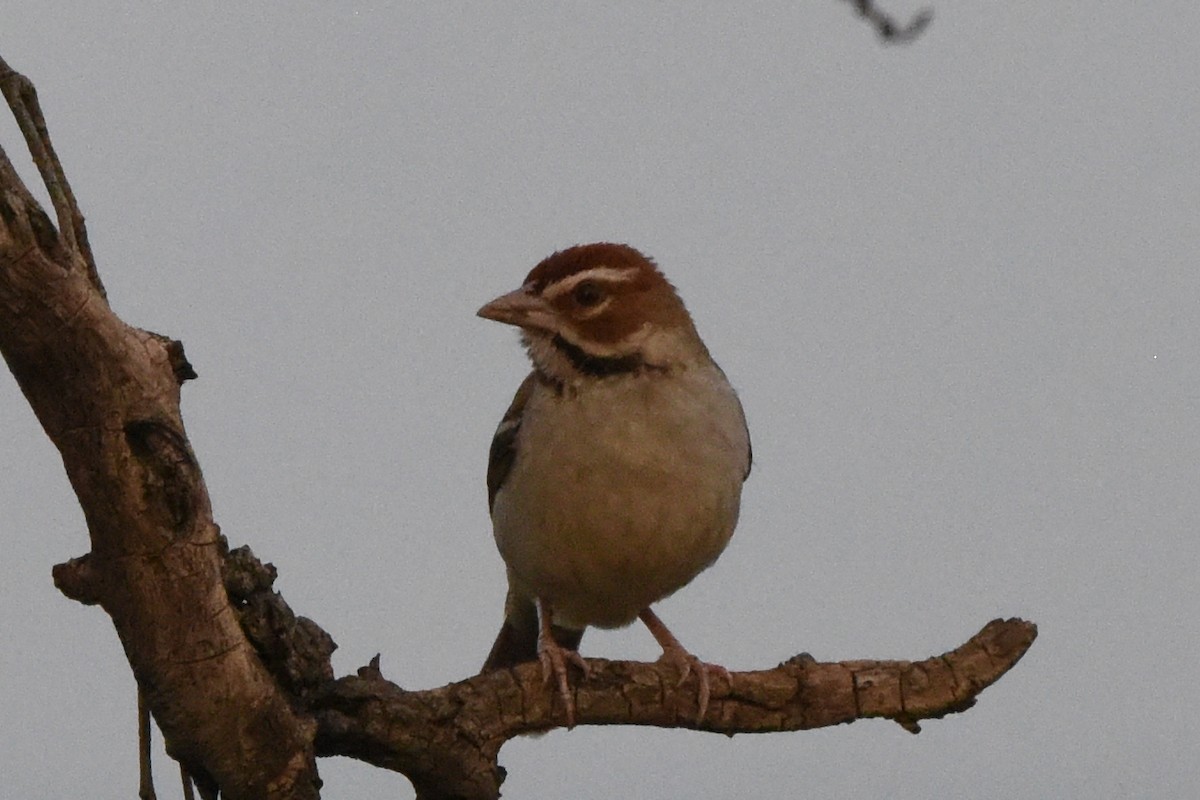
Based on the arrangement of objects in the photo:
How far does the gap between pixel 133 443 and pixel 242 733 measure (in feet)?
3.61

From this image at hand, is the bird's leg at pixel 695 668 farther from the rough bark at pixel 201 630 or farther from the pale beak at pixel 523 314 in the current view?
the pale beak at pixel 523 314

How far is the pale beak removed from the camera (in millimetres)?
7207

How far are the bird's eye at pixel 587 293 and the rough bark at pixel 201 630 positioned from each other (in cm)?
169

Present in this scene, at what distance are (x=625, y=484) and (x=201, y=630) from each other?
2197 mm

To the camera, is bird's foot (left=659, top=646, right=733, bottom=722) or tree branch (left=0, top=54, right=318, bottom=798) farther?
bird's foot (left=659, top=646, right=733, bottom=722)

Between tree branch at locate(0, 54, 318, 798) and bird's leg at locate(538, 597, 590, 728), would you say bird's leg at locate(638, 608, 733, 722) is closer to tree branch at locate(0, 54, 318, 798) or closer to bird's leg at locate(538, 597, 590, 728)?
bird's leg at locate(538, 597, 590, 728)

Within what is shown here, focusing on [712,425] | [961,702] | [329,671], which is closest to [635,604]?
[712,425]

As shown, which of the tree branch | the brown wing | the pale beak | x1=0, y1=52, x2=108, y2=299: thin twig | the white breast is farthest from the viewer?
the brown wing

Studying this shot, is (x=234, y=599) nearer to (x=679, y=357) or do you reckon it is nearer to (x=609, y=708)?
(x=609, y=708)

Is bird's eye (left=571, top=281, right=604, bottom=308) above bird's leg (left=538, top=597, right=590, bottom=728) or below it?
above

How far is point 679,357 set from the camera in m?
7.34

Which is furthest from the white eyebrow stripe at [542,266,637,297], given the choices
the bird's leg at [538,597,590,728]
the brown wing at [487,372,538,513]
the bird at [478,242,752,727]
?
the bird's leg at [538,597,590,728]

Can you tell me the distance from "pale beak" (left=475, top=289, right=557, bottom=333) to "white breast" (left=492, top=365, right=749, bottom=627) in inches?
12.0

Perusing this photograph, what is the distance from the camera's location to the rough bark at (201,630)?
4.82 m
